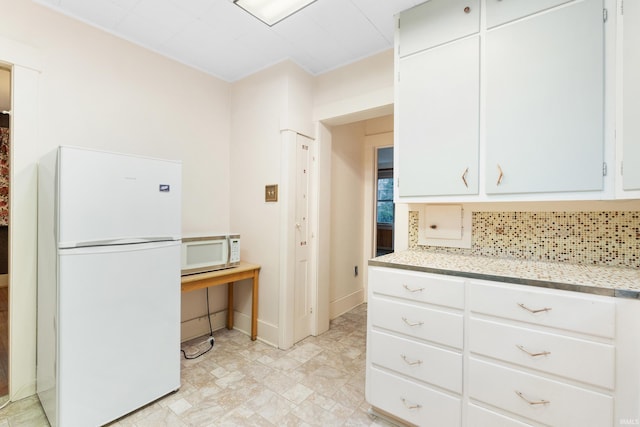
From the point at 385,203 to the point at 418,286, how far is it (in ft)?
15.2

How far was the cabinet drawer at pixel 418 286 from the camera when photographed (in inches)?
Answer: 54.1

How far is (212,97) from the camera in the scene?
275 centimetres

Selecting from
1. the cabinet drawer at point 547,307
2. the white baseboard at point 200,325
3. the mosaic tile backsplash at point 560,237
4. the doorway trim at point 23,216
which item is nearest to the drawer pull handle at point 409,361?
the cabinet drawer at point 547,307

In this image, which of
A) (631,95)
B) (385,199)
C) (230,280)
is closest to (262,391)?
(230,280)

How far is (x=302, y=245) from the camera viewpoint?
8.60 ft

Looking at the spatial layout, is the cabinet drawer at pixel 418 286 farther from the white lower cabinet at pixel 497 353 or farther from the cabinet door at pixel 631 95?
the cabinet door at pixel 631 95

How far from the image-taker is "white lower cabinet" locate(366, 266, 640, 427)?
1.06 m

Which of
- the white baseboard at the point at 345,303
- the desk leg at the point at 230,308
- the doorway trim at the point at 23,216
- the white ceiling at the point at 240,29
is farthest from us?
the white baseboard at the point at 345,303

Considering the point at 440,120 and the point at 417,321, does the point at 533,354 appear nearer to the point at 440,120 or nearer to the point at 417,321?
the point at 417,321

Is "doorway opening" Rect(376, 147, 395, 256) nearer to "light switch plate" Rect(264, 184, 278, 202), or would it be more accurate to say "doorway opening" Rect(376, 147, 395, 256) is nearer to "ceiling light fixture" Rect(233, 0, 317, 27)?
"light switch plate" Rect(264, 184, 278, 202)

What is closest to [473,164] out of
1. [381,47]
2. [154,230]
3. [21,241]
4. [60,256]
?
[381,47]

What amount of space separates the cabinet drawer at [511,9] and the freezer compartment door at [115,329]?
2.23 meters

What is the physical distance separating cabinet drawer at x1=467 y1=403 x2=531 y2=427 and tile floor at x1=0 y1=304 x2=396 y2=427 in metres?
0.48

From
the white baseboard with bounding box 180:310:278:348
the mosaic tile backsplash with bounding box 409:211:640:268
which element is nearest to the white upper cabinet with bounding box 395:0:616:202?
the mosaic tile backsplash with bounding box 409:211:640:268
